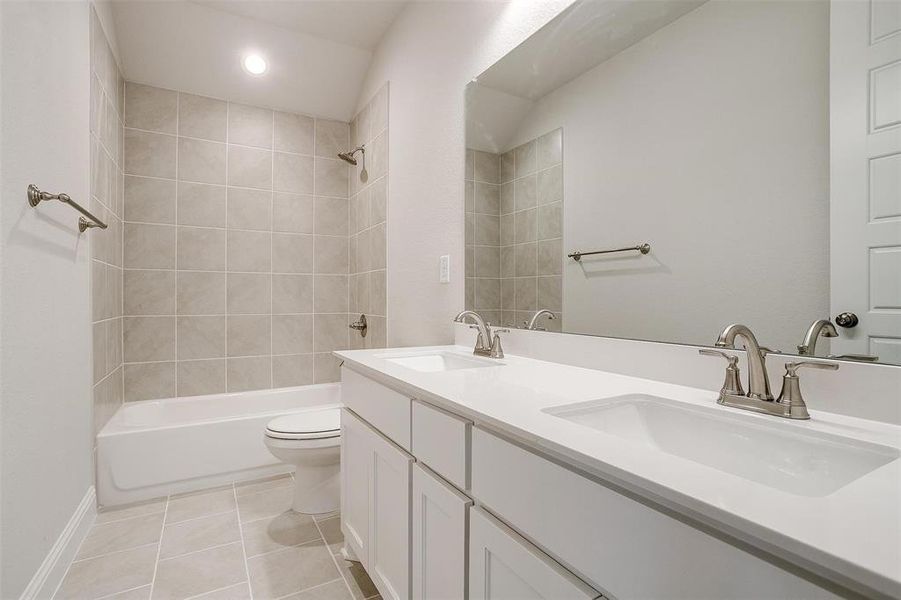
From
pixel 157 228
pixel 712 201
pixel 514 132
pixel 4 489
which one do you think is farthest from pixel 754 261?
pixel 157 228

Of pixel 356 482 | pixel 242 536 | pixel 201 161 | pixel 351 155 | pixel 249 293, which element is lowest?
pixel 242 536

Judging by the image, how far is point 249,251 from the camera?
2.95 m

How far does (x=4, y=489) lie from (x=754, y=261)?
6.10ft

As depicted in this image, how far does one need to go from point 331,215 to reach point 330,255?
0.29 metres

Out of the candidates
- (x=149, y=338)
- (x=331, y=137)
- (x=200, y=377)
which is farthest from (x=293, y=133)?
(x=200, y=377)

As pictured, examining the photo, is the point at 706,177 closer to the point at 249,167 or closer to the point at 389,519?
the point at 389,519

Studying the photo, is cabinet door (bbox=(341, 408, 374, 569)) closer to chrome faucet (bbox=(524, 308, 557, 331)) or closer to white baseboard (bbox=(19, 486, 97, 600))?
chrome faucet (bbox=(524, 308, 557, 331))

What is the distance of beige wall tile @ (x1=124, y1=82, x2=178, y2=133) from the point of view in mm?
2605

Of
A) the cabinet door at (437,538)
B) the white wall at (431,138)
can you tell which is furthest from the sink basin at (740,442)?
the white wall at (431,138)

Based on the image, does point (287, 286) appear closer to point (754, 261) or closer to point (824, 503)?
point (754, 261)

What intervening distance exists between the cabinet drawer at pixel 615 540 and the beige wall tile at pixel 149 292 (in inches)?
104

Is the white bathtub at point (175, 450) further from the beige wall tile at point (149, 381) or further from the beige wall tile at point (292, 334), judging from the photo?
the beige wall tile at point (292, 334)

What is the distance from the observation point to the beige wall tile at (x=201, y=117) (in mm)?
2738

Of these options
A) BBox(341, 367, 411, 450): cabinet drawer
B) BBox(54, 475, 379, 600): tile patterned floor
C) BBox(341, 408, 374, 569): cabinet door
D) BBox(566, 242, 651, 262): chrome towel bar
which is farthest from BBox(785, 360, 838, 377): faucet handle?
BBox(54, 475, 379, 600): tile patterned floor
